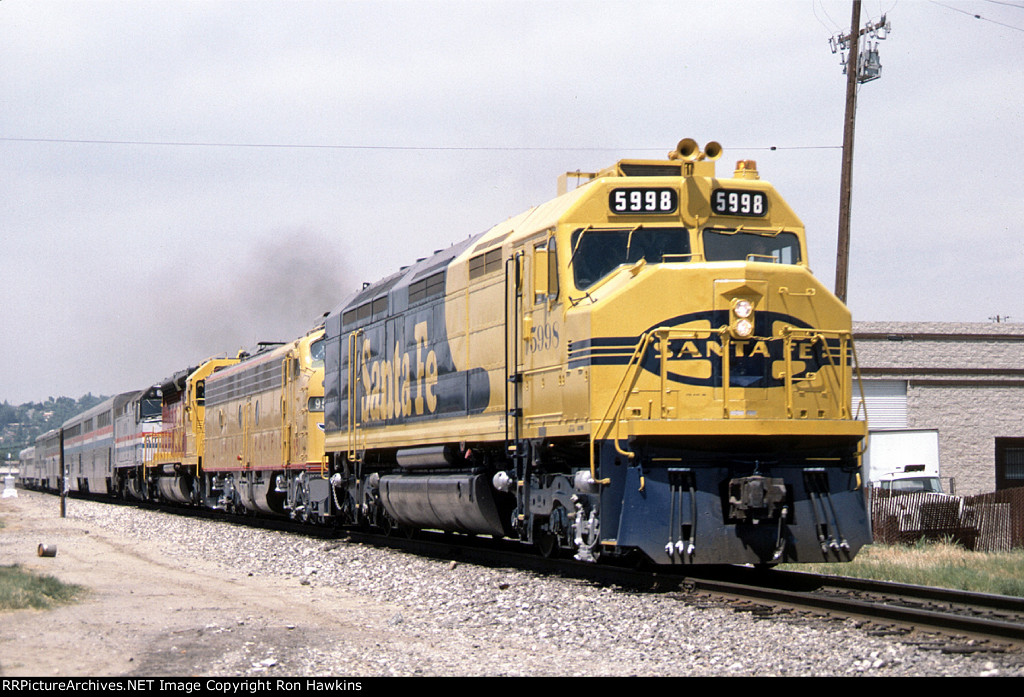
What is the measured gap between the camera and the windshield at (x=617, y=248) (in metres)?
12.7

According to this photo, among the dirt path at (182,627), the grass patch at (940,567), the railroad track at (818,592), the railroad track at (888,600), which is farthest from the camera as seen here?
the grass patch at (940,567)

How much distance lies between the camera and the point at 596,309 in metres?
11.8

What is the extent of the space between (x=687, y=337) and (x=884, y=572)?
4.34 meters

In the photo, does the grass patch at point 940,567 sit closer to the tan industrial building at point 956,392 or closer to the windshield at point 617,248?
the windshield at point 617,248

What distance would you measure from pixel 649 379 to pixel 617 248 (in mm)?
1810

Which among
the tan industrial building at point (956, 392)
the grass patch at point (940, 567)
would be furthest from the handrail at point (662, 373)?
the tan industrial building at point (956, 392)

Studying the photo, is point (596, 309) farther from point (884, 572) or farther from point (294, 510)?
point (294, 510)

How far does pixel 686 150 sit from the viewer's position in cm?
1314

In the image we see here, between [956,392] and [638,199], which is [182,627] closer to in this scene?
[638,199]

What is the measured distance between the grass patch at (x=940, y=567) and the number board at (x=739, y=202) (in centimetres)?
446

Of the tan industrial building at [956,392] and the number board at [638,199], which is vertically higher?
the number board at [638,199]

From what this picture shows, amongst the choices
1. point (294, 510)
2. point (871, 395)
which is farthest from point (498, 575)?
point (871, 395)

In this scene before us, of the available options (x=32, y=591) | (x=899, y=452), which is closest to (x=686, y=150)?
(x=32, y=591)

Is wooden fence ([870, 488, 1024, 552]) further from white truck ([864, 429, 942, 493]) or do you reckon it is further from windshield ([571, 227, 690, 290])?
white truck ([864, 429, 942, 493])
